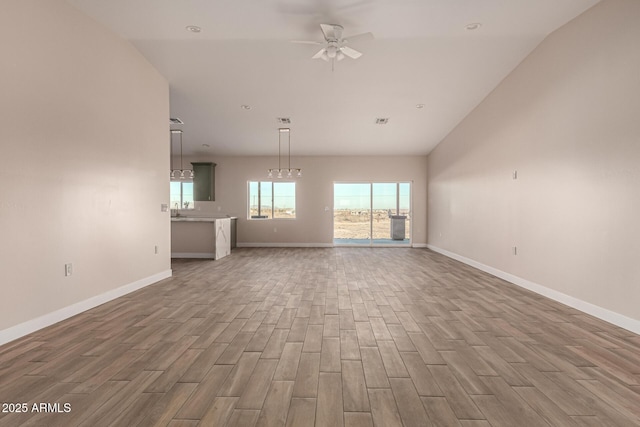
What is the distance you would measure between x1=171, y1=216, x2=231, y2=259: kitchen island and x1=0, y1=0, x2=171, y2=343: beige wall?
2.35 meters

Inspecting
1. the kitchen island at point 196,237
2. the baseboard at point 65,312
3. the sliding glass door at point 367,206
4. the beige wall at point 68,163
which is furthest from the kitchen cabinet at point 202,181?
the baseboard at point 65,312

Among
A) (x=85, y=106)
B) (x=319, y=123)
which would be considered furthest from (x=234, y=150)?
(x=85, y=106)

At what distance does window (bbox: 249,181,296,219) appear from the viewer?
33.0 feet

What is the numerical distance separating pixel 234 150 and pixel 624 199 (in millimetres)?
8331

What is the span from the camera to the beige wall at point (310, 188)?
389 inches

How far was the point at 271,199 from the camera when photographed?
1008 cm

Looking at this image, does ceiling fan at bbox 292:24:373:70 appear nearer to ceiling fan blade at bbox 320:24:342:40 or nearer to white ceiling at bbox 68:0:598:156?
ceiling fan blade at bbox 320:24:342:40

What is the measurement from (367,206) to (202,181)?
16.4 feet

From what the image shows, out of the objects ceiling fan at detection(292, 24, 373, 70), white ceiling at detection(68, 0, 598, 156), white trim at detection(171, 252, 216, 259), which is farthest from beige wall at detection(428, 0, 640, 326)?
white trim at detection(171, 252, 216, 259)

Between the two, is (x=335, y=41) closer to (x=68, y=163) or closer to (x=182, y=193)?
(x=68, y=163)

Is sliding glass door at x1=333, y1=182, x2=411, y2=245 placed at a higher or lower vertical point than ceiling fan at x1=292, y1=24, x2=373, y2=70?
lower

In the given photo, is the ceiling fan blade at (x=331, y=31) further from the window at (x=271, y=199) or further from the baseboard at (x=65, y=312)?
the window at (x=271, y=199)

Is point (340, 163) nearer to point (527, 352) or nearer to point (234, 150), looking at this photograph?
point (234, 150)

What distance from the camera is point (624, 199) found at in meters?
3.26
